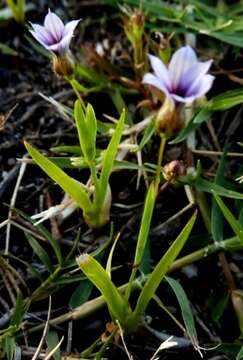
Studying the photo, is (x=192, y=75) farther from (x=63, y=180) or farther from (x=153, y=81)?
(x=63, y=180)

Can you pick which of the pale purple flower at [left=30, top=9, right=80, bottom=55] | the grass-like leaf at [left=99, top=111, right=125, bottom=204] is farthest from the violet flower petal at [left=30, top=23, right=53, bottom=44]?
the grass-like leaf at [left=99, top=111, right=125, bottom=204]

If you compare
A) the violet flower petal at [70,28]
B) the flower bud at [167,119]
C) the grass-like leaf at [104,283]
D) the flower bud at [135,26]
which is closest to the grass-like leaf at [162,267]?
the grass-like leaf at [104,283]

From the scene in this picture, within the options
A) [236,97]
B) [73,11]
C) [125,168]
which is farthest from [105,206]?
[73,11]

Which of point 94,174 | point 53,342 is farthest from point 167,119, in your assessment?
point 53,342

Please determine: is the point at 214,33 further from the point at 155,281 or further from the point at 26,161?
the point at 155,281

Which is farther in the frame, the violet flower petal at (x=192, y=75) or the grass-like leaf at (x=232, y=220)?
the grass-like leaf at (x=232, y=220)

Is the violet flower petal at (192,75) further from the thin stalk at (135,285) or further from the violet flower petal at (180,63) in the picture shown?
the thin stalk at (135,285)
